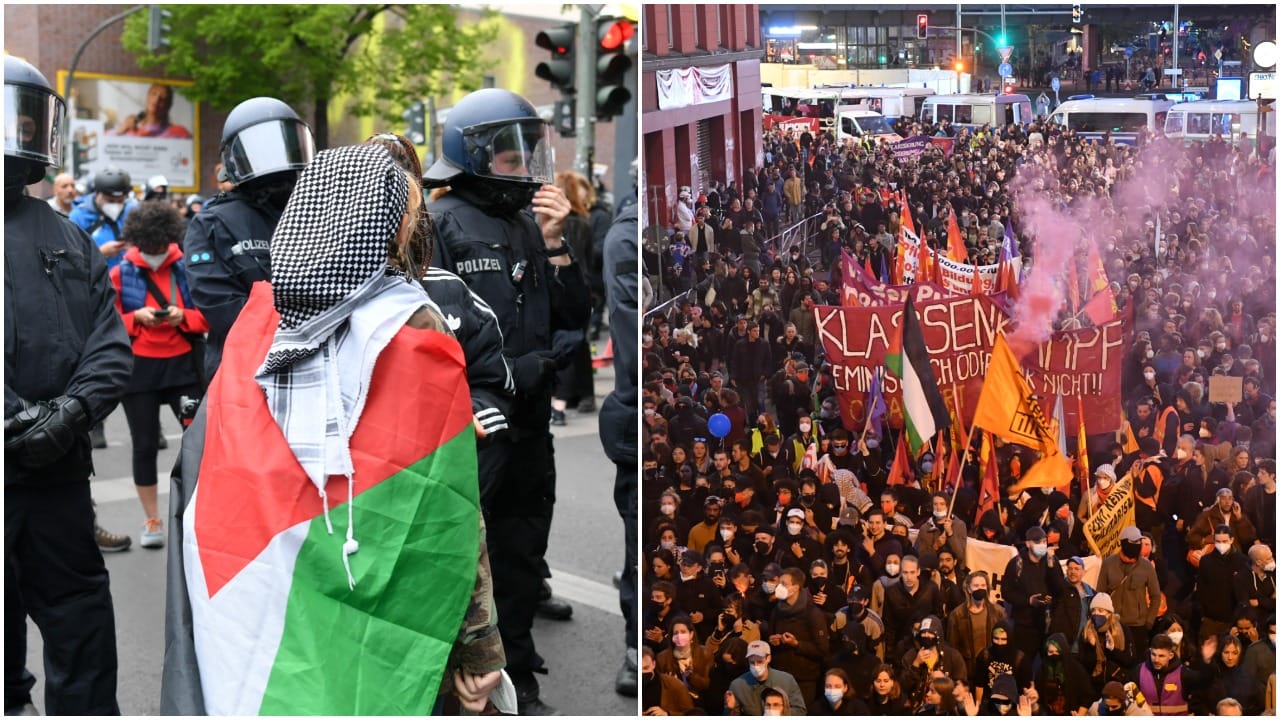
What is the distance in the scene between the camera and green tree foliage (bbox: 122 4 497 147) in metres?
33.8

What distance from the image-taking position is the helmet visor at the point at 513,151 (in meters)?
4.53

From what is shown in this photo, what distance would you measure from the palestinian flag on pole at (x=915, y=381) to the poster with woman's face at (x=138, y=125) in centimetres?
3602

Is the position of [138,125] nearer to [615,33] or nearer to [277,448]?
[615,33]

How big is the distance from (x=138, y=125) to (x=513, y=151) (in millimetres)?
35836

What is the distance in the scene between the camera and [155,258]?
265 inches

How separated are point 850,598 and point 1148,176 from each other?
128 cm

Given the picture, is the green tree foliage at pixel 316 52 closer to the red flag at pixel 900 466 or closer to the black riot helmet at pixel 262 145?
the black riot helmet at pixel 262 145

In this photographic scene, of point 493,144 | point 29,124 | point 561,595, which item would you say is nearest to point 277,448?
point 29,124

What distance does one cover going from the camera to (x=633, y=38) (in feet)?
37.4

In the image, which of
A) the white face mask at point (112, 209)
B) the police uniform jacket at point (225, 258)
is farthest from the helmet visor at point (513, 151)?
the white face mask at point (112, 209)

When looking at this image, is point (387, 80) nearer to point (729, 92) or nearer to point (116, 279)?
point (116, 279)

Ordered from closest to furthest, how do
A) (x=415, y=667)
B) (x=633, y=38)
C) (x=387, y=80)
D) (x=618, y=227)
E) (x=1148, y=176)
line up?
(x=415, y=667), (x=1148, y=176), (x=618, y=227), (x=633, y=38), (x=387, y=80)

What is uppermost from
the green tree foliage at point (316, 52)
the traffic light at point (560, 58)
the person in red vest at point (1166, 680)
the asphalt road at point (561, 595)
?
the green tree foliage at point (316, 52)

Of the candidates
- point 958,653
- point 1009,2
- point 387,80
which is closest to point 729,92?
point 1009,2
